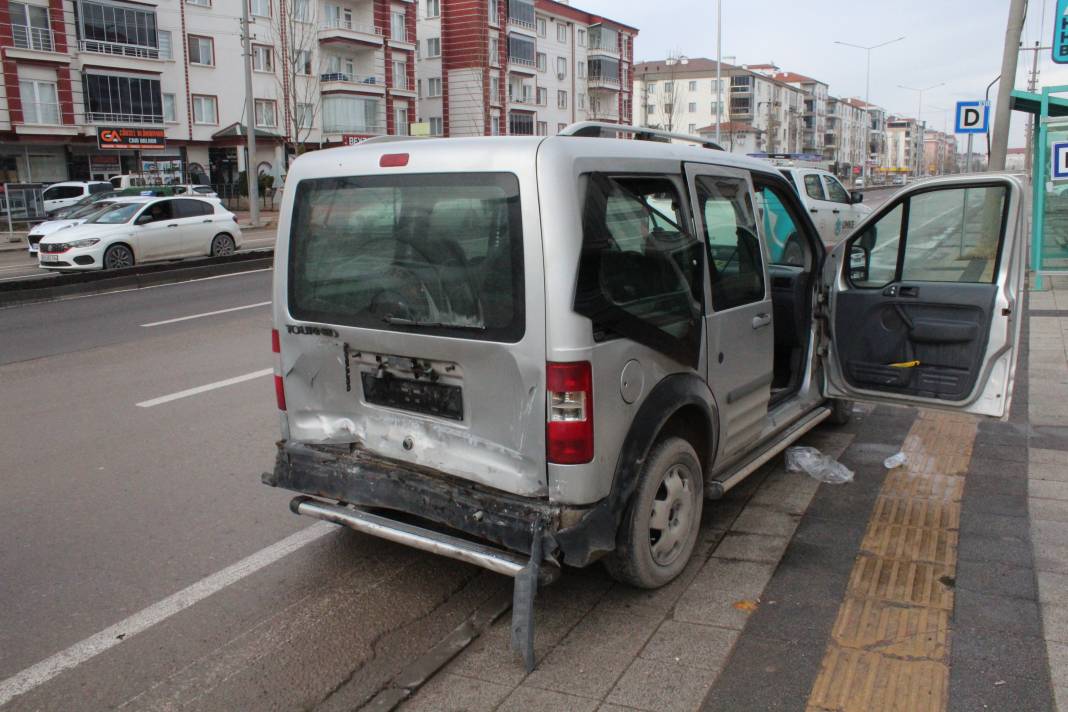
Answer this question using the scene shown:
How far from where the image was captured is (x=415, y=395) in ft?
12.3

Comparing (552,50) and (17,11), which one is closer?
(17,11)

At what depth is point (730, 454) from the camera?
4.51 metres

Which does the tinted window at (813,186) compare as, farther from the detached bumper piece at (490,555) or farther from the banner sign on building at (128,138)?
the banner sign on building at (128,138)

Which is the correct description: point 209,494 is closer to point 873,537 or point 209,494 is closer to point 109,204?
point 873,537

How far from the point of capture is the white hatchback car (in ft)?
57.6

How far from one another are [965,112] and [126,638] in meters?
15.9

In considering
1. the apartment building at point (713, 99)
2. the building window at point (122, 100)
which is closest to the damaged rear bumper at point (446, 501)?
the building window at point (122, 100)

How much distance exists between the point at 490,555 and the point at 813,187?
694 inches

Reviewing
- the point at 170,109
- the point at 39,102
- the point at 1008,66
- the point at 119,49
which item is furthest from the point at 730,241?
the point at 170,109

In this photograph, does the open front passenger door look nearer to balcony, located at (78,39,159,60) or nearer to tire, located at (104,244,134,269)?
tire, located at (104,244,134,269)

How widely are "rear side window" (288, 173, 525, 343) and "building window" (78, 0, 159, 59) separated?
43628mm

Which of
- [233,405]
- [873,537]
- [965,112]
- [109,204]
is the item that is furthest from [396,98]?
[873,537]

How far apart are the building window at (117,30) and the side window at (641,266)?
44391 millimetres

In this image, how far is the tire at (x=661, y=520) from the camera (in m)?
3.64
